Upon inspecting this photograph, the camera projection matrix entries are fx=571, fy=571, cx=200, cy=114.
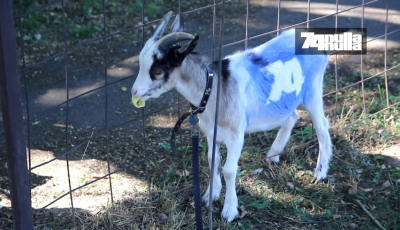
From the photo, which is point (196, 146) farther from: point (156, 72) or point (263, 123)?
point (263, 123)

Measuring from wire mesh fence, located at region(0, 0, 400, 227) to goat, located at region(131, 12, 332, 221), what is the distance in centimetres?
21

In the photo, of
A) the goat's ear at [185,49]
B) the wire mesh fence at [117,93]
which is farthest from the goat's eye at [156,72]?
the wire mesh fence at [117,93]

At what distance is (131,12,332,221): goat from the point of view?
356cm

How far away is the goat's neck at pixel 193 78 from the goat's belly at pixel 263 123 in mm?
522

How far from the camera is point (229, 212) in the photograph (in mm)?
4109

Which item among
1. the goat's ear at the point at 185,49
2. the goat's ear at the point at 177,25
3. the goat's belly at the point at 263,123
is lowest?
the goat's belly at the point at 263,123

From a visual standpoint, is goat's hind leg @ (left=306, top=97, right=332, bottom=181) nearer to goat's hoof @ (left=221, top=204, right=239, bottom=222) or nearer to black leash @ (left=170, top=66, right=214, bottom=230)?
goat's hoof @ (left=221, top=204, right=239, bottom=222)

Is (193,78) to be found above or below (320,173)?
above

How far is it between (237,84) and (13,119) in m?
1.50

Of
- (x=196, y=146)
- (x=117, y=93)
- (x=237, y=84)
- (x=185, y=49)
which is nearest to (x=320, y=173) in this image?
(x=237, y=84)

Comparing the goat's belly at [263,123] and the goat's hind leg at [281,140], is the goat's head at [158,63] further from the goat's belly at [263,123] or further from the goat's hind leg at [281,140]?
the goat's hind leg at [281,140]

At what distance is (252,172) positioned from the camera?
4.68 meters

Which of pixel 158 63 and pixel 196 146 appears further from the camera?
pixel 158 63

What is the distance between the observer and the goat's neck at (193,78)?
12.2ft
